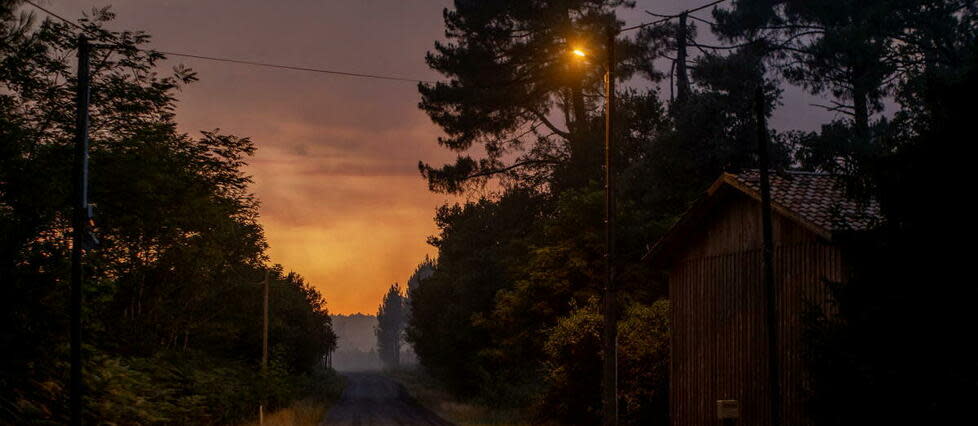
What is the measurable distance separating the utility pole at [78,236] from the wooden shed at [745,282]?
44.5 feet

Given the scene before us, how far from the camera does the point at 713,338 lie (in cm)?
2245

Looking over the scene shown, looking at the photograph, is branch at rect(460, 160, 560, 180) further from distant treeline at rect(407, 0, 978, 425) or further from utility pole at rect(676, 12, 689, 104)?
utility pole at rect(676, 12, 689, 104)

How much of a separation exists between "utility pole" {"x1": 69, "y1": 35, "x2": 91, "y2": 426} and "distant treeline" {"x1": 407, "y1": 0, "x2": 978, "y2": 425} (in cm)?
1354

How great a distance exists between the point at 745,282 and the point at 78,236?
1475 centimetres

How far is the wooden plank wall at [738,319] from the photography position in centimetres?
1856

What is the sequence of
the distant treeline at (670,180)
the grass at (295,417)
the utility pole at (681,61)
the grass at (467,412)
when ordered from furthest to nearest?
the utility pole at (681,61), the grass at (467,412), the grass at (295,417), the distant treeline at (670,180)

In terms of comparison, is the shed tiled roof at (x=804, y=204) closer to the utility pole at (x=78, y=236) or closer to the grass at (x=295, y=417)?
the utility pole at (x=78, y=236)

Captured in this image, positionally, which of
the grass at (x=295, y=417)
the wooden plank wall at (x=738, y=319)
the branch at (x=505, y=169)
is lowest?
the grass at (x=295, y=417)

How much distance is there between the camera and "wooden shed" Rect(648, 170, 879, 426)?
59.8ft

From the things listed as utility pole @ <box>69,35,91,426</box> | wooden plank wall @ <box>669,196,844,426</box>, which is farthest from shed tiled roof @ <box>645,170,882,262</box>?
utility pole @ <box>69,35,91,426</box>

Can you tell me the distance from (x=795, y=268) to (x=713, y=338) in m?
4.12

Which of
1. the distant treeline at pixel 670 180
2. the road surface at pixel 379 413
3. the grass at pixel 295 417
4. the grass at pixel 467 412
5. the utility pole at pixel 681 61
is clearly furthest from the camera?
the utility pole at pixel 681 61

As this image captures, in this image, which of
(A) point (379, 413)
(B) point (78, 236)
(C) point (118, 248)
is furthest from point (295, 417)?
(B) point (78, 236)

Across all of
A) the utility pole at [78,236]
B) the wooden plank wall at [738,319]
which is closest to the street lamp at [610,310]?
the wooden plank wall at [738,319]
